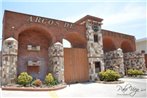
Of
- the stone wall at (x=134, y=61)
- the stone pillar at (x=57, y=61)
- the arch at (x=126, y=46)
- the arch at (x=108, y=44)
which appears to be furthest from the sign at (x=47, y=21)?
the arch at (x=126, y=46)

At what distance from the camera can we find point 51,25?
16516 millimetres

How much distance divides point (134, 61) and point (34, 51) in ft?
50.2

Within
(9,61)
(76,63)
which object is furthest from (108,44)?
(9,61)

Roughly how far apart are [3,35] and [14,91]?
5276 mm

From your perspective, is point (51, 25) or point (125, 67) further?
point (125, 67)

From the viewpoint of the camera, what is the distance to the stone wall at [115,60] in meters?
22.3

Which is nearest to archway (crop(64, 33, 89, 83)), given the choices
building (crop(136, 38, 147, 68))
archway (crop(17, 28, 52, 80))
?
archway (crop(17, 28, 52, 80))

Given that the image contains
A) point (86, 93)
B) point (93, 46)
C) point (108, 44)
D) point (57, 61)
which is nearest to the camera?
point (86, 93)

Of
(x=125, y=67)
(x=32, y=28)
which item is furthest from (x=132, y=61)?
(x=32, y=28)

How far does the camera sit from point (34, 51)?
16.2 metres

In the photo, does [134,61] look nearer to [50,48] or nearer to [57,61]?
[57,61]

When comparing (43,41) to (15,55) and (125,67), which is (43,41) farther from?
(125,67)

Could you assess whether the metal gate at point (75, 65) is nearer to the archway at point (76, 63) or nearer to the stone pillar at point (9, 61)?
the archway at point (76, 63)

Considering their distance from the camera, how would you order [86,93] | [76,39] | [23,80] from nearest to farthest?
[86,93] < [23,80] < [76,39]
